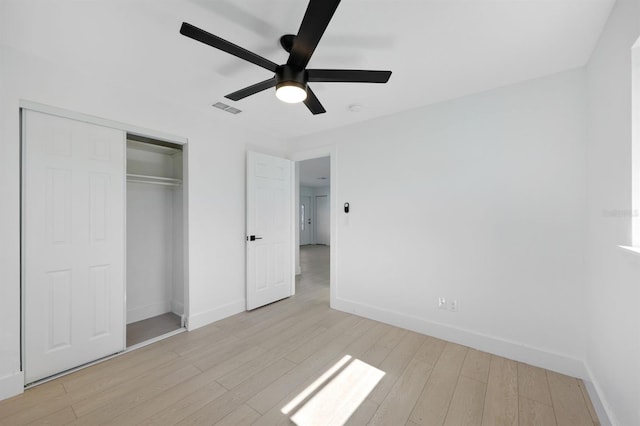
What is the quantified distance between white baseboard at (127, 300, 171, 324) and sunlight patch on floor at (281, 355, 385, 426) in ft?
7.99

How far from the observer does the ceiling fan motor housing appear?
1.55 metres

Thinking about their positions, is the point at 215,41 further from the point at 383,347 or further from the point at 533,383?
the point at 533,383

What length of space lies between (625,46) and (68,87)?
12.5 feet

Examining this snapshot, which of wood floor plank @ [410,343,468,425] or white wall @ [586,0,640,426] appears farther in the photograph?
wood floor plank @ [410,343,468,425]

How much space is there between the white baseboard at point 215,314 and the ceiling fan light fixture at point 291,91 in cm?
260

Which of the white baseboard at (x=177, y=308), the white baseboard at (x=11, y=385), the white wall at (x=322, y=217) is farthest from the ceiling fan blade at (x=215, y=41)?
the white wall at (x=322, y=217)

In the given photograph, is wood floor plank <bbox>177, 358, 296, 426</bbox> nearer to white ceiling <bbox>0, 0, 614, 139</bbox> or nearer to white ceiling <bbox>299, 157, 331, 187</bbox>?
white ceiling <bbox>0, 0, 614, 139</bbox>

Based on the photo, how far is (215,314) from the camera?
3.08 m

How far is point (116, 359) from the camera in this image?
227cm

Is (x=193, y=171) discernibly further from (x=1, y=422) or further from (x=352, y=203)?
(x=1, y=422)

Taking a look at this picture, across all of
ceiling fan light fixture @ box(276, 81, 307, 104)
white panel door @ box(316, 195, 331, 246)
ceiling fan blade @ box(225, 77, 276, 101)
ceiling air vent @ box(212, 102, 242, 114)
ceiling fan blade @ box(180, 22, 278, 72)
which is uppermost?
ceiling air vent @ box(212, 102, 242, 114)

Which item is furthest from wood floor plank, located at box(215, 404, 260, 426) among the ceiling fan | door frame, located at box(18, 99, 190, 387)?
the ceiling fan

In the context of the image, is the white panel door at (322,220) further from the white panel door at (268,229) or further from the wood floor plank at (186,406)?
the wood floor plank at (186,406)

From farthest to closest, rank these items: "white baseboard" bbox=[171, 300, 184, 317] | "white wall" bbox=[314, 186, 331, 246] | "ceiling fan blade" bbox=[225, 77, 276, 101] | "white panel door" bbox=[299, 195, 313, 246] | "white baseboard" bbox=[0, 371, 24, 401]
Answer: "white wall" bbox=[314, 186, 331, 246] → "white panel door" bbox=[299, 195, 313, 246] → "white baseboard" bbox=[171, 300, 184, 317] → "white baseboard" bbox=[0, 371, 24, 401] → "ceiling fan blade" bbox=[225, 77, 276, 101]
